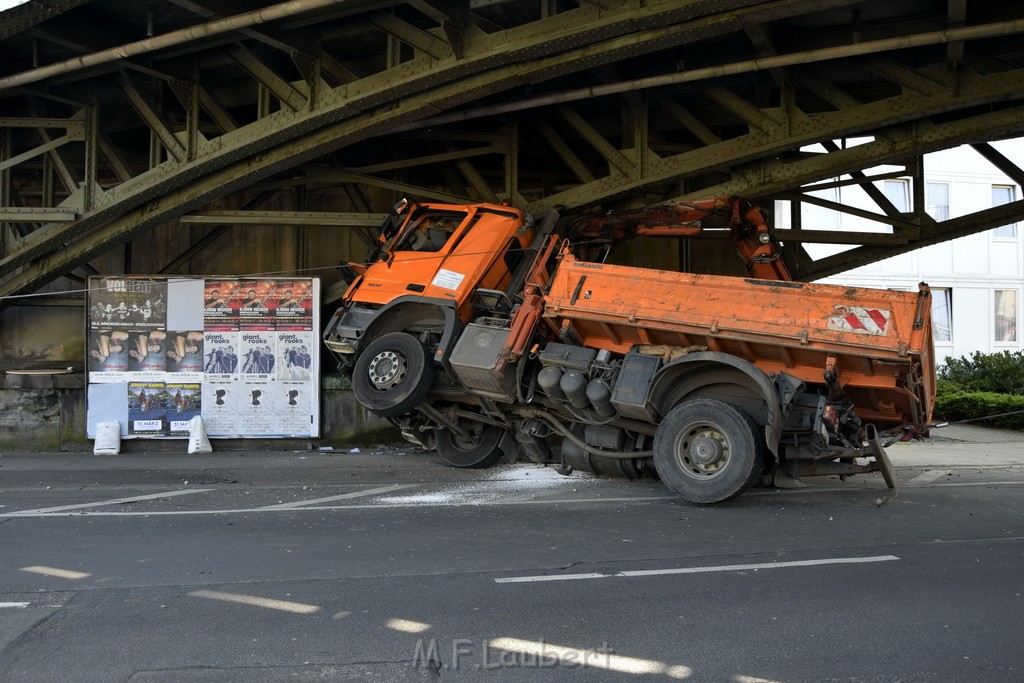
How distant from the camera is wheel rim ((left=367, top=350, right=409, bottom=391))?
1002cm

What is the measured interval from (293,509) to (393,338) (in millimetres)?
2507

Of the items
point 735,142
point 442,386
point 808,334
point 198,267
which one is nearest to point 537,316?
point 442,386

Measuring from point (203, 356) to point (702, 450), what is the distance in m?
8.69

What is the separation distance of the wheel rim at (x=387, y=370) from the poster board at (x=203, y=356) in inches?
152

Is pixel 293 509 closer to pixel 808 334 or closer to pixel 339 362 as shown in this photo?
pixel 339 362

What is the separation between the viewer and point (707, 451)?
8320mm

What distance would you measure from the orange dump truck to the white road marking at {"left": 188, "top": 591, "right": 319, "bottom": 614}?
4.22 metres

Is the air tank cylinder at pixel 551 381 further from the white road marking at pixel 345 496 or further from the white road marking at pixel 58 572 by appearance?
the white road marking at pixel 58 572

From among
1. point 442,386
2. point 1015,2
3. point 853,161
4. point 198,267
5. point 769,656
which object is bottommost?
point 769,656

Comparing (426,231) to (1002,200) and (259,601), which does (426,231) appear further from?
(1002,200)

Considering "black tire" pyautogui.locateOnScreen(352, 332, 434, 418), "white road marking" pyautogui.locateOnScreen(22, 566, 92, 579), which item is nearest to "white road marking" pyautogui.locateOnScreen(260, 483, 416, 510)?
"black tire" pyautogui.locateOnScreen(352, 332, 434, 418)

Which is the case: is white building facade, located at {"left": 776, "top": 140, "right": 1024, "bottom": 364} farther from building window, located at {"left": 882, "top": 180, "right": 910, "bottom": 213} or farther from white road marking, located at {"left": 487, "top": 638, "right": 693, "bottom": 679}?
white road marking, located at {"left": 487, "top": 638, "right": 693, "bottom": 679}

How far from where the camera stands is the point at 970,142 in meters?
11.8

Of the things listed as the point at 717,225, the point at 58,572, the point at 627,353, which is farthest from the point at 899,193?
the point at 58,572
